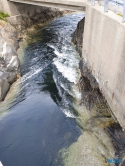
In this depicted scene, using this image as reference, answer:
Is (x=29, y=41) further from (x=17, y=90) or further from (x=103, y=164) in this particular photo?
(x=103, y=164)

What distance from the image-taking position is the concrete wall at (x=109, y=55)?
23.7 ft

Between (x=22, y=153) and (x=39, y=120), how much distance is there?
6.46 ft

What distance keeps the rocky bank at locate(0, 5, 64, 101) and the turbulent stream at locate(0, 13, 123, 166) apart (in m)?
0.72

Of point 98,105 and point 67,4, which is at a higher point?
point 67,4

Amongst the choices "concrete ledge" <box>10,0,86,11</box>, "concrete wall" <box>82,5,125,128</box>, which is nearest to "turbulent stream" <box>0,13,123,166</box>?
"concrete wall" <box>82,5,125,128</box>

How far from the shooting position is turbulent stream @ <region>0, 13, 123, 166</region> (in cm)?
706

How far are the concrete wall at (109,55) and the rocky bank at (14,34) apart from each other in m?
5.65

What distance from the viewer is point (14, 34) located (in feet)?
59.2

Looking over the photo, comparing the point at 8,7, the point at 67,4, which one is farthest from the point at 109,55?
the point at 8,7

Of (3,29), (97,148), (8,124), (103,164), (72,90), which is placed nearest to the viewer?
(103,164)

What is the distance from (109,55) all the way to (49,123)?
4.57 m

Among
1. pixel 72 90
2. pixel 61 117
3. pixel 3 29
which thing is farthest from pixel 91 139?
pixel 3 29

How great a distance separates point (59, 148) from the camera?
24.3ft

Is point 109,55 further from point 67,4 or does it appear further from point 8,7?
point 8,7
